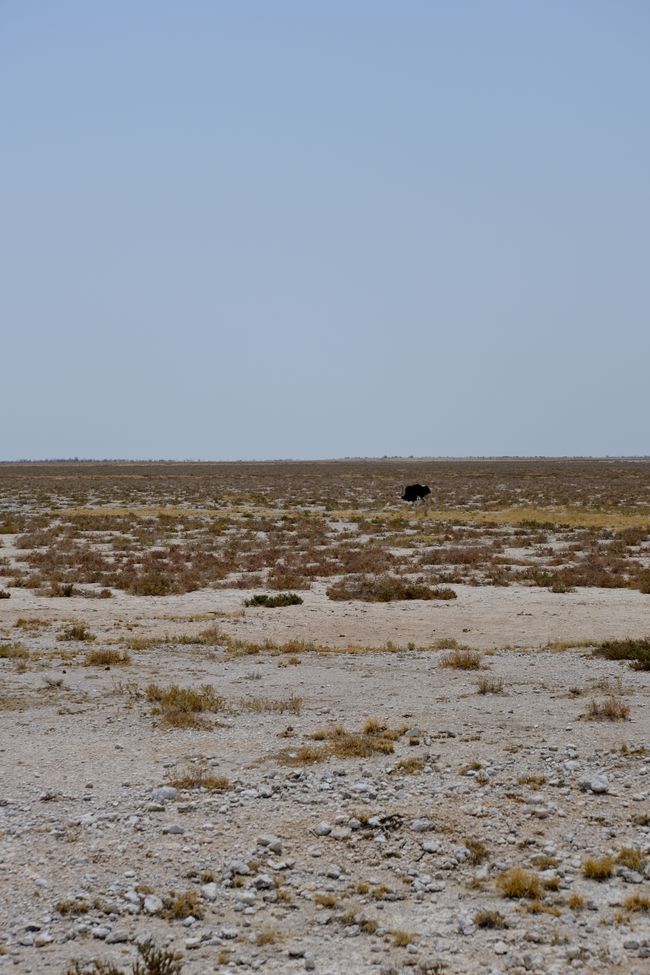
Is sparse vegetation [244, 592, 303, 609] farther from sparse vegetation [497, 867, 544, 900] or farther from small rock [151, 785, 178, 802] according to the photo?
sparse vegetation [497, 867, 544, 900]

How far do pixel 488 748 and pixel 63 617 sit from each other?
12098 mm

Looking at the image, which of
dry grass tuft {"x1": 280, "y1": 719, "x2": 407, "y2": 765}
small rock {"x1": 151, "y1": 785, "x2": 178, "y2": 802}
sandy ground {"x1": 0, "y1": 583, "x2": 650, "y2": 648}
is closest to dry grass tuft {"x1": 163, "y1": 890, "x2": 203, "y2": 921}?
small rock {"x1": 151, "y1": 785, "x2": 178, "y2": 802}

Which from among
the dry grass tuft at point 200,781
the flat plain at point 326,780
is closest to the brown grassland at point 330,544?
the flat plain at point 326,780

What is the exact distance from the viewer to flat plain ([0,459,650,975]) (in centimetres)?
659

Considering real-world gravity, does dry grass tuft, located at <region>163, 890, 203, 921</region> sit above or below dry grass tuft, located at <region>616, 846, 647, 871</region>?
below

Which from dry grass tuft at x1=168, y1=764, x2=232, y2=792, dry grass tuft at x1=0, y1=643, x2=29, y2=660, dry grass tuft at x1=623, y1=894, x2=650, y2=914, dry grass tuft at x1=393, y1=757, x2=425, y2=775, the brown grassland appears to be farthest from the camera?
the brown grassland

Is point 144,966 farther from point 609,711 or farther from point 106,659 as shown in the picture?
point 106,659

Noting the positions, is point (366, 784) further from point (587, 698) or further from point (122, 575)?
point (122, 575)

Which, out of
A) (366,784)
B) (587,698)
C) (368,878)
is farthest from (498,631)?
(368,878)

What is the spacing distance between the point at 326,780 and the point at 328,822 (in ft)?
3.31

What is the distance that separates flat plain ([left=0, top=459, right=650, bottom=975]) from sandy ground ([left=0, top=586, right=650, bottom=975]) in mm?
27

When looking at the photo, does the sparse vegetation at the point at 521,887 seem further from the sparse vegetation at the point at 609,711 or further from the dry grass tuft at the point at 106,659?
the dry grass tuft at the point at 106,659

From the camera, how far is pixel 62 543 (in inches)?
1364

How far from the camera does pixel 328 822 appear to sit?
27.7ft
